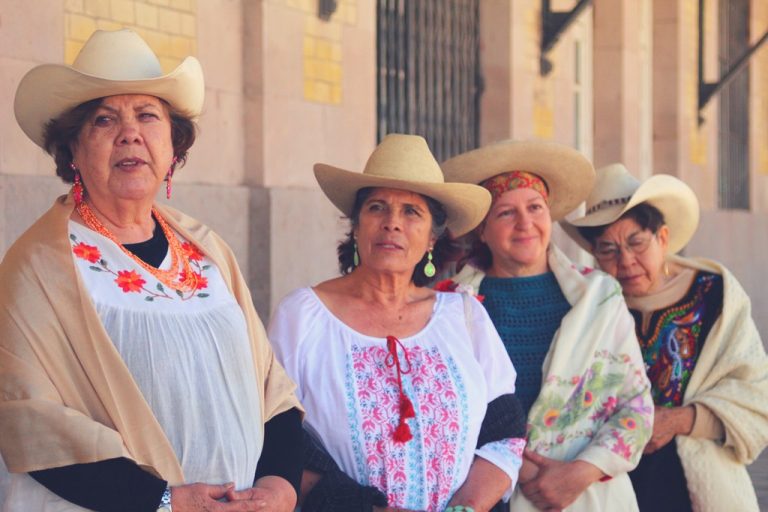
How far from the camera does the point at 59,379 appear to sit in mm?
2863

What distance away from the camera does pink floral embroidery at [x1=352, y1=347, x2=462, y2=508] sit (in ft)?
11.6

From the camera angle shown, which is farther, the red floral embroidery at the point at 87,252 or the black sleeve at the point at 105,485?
the red floral embroidery at the point at 87,252

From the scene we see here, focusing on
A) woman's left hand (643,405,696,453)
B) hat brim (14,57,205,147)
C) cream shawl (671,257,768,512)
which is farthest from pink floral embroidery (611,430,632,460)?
hat brim (14,57,205,147)

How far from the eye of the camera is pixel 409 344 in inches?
145

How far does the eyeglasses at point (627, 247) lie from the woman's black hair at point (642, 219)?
34mm

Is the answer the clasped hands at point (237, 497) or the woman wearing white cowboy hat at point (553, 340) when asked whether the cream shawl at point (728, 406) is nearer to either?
the woman wearing white cowboy hat at point (553, 340)

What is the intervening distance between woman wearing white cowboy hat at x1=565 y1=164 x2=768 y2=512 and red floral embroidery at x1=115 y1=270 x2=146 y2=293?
2.05 m

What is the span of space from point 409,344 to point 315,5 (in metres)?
3.95

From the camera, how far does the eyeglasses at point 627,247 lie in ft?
15.3

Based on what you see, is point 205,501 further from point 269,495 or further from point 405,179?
point 405,179

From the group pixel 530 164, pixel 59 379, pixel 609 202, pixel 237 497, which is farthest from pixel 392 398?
pixel 609 202

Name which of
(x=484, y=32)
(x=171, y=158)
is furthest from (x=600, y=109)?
(x=171, y=158)

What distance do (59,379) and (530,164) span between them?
6.46ft

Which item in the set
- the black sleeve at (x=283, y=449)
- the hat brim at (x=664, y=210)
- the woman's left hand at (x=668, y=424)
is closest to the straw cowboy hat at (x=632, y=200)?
the hat brim at (x=664, y=210)
